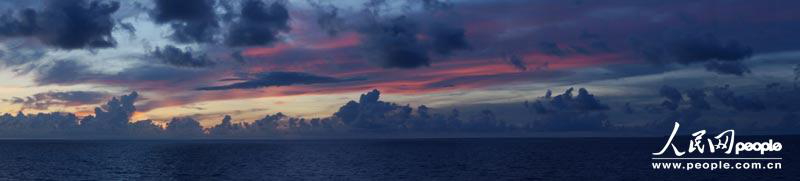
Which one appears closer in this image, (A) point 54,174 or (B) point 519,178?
(B) point 519,178

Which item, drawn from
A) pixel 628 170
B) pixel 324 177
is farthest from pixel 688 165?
pixel 324 177

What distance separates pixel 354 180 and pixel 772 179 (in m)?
64.9

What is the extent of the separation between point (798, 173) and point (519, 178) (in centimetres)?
4926

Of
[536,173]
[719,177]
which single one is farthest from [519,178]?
[719,177]

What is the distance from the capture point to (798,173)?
12281 cm

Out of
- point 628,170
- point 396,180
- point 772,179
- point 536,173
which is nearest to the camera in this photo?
point 772,179

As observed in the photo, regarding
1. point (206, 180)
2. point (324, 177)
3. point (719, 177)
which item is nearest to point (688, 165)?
point (719, 177)

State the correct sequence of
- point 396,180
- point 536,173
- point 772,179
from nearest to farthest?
point 772,179 → point 396,180 → point 536,173

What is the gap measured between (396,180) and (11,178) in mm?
67875

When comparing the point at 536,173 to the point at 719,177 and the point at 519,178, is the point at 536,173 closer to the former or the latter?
the point at 519,178

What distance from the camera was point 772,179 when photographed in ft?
349

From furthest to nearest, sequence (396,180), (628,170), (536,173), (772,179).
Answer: (628,170), (536,173), (396,180), (772,179)

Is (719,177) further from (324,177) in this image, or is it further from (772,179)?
(324,177)

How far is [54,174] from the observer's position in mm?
136000
